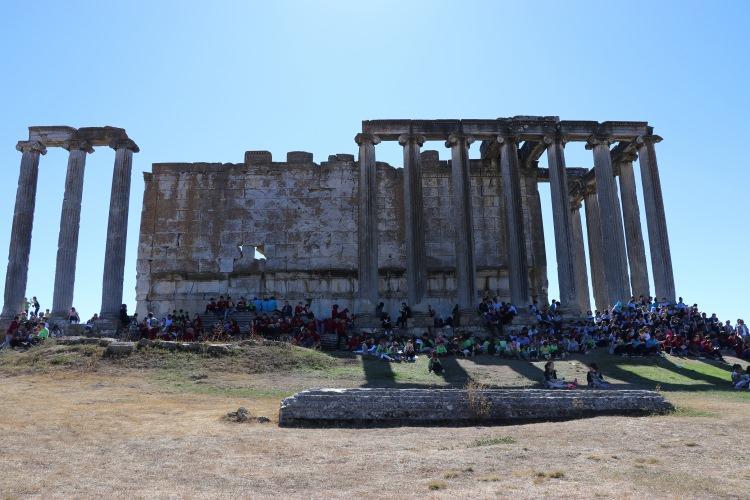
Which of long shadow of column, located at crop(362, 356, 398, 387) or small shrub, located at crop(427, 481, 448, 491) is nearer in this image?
small shrub, located at crop(427, 481, 448, 491)

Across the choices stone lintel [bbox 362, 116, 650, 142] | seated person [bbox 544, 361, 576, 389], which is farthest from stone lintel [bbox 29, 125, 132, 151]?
seated person [bbox 544, 361, 576, 389]

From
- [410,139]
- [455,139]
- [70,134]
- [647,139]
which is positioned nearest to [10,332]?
[70,134]

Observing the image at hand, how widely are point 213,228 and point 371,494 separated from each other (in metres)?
26.9

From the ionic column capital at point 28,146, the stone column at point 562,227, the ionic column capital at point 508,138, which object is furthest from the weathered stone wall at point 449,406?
the ionic column capital at point 28,146

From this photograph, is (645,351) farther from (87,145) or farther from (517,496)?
(87,145)

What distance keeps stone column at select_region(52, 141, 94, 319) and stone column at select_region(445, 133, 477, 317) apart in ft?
54.2

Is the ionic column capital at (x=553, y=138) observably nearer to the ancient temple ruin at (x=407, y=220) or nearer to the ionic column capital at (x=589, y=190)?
the ancient temple ruin at (x=407, y=220)

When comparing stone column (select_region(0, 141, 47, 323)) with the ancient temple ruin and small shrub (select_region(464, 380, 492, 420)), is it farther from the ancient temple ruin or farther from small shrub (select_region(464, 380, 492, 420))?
small shrub (select_region(464, 380, 492, 420))

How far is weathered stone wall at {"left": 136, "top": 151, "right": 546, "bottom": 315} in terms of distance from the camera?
105ft

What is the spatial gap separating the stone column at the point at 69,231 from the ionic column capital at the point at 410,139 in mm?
14055

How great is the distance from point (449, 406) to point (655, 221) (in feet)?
71.1

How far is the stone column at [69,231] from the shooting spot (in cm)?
2752

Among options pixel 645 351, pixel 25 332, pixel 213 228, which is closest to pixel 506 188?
pixel 645 351

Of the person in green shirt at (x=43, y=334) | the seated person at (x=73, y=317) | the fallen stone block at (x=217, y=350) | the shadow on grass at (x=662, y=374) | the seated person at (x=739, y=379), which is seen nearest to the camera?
the seated person at (x=739, y=379)
